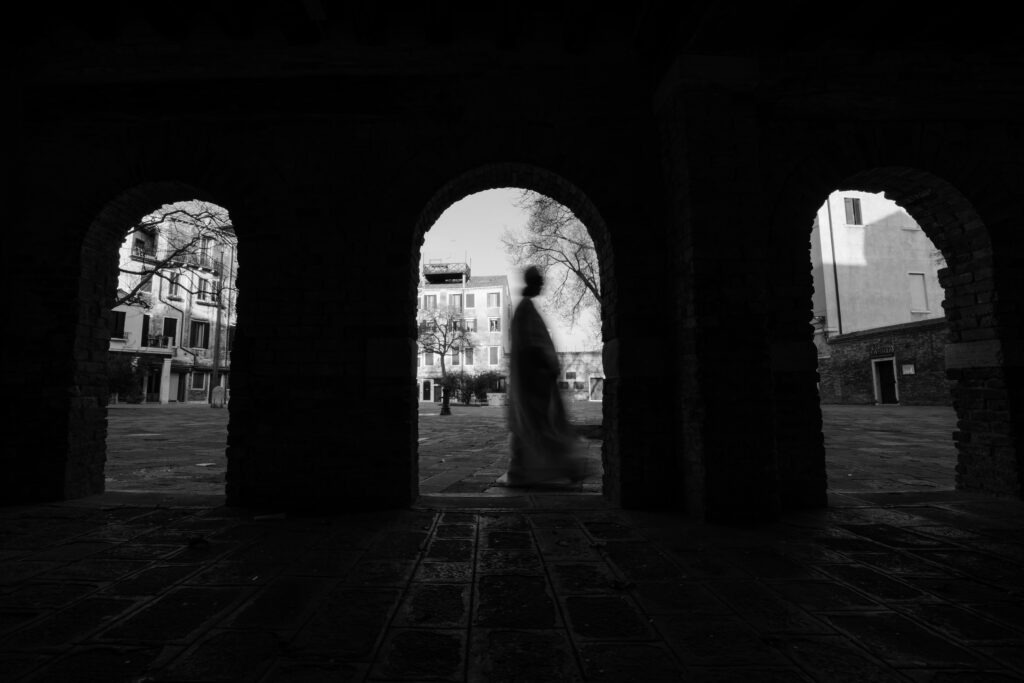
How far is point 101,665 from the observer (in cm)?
175

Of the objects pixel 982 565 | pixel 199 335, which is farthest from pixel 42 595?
pixel 199 335

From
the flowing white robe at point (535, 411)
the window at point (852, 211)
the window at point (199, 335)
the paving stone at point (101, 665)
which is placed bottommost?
the paving stone at point (101, 665)

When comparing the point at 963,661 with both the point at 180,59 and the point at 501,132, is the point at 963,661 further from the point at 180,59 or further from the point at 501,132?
the point at 180,59

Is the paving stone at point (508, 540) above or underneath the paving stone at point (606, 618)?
underneath

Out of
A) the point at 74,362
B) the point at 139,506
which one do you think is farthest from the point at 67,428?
the point at 139,506

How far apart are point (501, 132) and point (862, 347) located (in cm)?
2657

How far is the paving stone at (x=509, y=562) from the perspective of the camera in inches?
107

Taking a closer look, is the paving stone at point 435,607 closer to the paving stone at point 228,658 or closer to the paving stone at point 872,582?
the paving stone at point 228,658

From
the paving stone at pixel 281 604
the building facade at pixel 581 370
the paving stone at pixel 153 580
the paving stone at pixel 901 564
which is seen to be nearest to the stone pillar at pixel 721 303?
the paving stone at pixel 901 564

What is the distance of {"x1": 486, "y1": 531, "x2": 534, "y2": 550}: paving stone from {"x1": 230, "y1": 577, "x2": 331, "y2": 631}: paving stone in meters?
1.03

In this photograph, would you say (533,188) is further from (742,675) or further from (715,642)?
(742,675)

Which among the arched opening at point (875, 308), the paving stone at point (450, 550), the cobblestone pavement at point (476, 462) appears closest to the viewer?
the paving stone at point (450, 550)

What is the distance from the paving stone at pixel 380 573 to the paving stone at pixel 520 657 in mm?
716

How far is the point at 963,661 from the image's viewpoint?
1.77 metres
